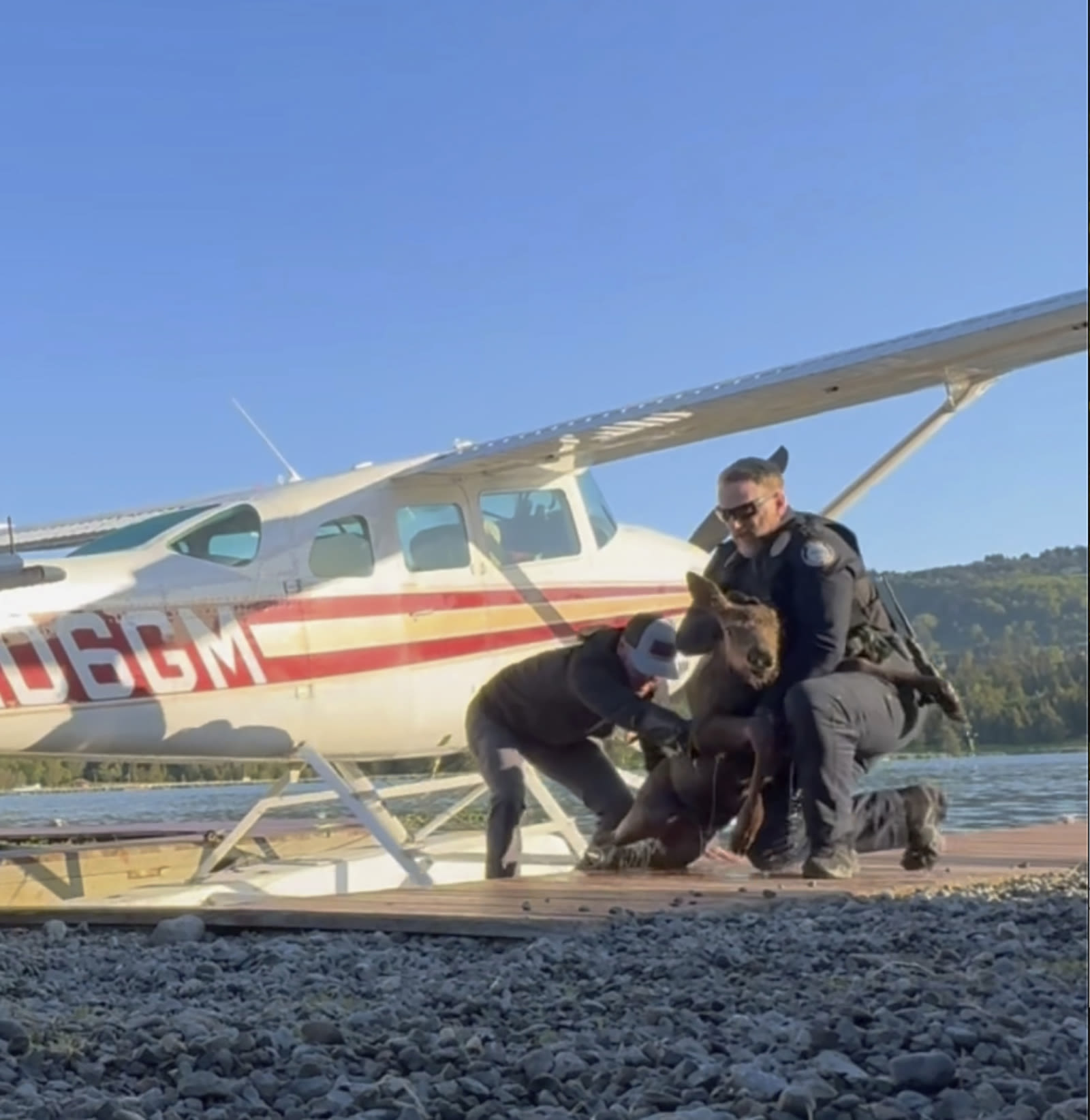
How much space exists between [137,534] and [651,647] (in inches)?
105

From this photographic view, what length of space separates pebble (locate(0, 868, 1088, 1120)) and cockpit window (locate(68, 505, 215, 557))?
2759mm

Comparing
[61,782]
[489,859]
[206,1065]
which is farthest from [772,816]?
[61,782]

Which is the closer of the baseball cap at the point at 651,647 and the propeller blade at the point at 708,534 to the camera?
the baseball cap at the point at 651,647

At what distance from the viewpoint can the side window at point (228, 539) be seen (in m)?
6.46

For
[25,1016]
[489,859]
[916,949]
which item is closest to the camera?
[25,1016]

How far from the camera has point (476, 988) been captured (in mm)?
2965

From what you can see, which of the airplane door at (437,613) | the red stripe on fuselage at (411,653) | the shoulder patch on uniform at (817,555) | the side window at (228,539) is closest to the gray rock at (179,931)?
the shoulder patch on uniform at (817,555)

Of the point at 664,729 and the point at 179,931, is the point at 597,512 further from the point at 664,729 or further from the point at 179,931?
the point at 179,931

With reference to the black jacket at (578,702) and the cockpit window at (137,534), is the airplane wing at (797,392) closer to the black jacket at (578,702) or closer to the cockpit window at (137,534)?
the cockpit window at (137,534)

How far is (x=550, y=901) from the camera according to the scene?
4191mm

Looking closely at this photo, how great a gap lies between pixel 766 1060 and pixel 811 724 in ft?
7.91

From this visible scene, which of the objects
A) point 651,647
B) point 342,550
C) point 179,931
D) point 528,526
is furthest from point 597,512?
point 179,931

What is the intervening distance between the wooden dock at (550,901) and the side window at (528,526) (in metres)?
2.63

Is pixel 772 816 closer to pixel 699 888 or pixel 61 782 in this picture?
pixel 699 888
